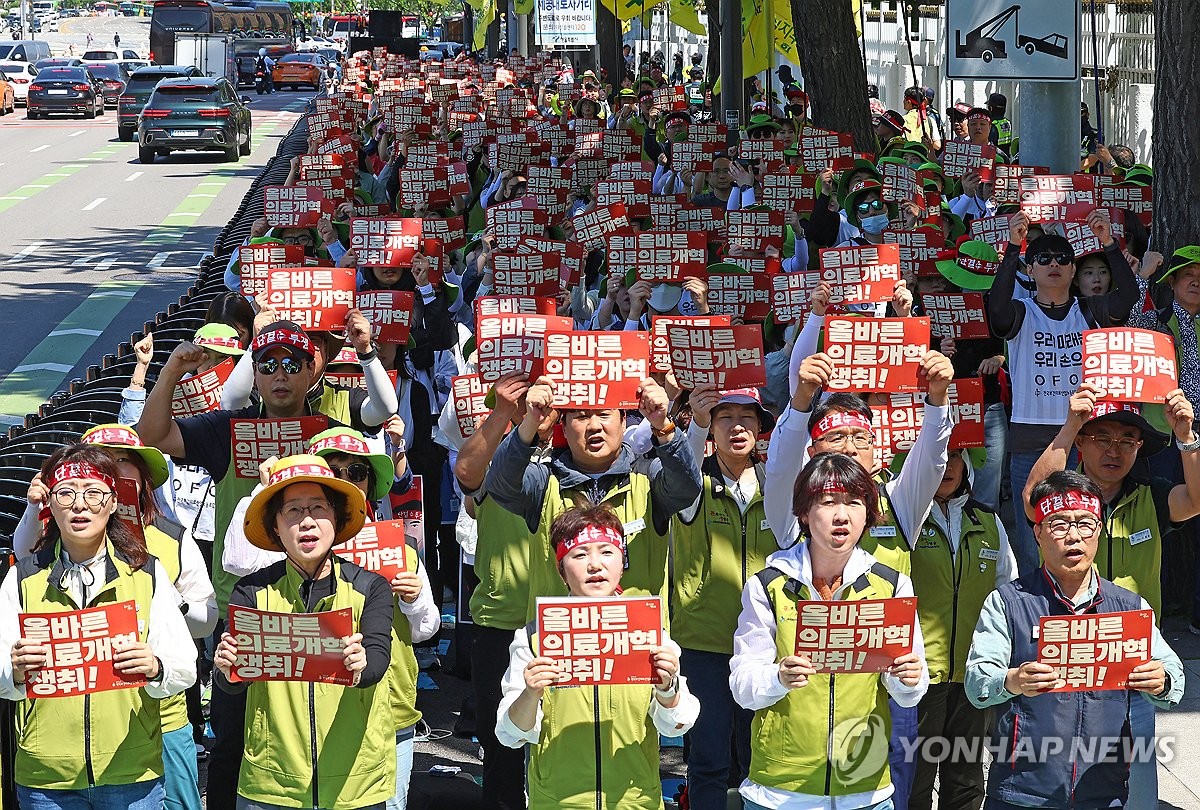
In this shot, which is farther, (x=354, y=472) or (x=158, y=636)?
(x=354, y=472)

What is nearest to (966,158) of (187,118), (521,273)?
(521,273)

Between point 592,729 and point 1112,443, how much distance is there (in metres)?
2.14

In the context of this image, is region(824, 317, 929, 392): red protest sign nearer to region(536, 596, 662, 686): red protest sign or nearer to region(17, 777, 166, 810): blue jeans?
region(536, 596, 662, 686): red protest sign

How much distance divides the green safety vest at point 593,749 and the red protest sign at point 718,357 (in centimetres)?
198

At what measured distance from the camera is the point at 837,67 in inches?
729

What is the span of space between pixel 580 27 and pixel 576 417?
24824 mm

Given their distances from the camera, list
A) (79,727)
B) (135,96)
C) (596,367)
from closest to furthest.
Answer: (79,727) < (596,367) < (135,96)

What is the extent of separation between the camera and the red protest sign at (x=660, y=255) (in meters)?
9.44

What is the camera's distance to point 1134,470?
6105 mm

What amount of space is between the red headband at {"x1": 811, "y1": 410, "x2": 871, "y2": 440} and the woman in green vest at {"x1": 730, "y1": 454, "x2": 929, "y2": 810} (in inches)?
30.0

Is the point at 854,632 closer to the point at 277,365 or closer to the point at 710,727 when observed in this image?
the point at 710,727

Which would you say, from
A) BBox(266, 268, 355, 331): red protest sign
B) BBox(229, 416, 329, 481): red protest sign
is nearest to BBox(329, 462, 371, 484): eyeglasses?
BBox(229, 416, 329, 481): red protest sign

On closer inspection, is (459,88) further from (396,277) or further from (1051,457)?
(1051,457)

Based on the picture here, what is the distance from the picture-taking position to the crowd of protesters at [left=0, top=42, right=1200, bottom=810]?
5.01 meters
